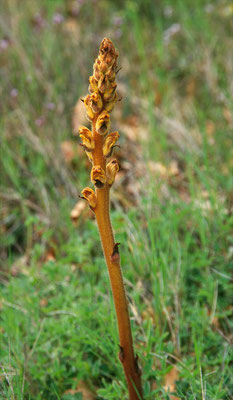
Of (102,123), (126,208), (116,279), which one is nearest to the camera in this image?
(102,123)

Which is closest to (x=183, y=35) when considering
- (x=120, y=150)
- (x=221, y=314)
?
(x=120, y=150)

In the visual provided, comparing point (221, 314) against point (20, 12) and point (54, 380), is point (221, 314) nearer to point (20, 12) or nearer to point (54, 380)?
point (54, 380)

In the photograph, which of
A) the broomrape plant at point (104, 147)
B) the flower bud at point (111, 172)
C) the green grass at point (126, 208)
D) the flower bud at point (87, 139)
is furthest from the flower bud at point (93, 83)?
the green grass at point (126, 208)

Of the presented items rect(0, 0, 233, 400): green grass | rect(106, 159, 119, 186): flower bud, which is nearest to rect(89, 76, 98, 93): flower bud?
rect(106, 159, 119, 186): flower bud

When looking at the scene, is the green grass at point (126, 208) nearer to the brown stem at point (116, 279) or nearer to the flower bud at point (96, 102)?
the brown stem at point (116, 279)

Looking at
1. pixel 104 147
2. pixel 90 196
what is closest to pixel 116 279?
pixel 90 196

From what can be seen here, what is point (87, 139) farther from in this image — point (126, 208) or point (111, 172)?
point (126, 208)

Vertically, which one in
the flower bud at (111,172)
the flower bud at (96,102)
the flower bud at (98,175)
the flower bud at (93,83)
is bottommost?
the flower bud at (98,175)

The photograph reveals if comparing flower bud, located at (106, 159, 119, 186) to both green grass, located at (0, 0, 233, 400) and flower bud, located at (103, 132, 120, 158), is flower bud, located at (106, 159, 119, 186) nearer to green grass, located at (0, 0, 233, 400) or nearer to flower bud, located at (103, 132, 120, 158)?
flower bud, located at (103, 132, 120, 158)
